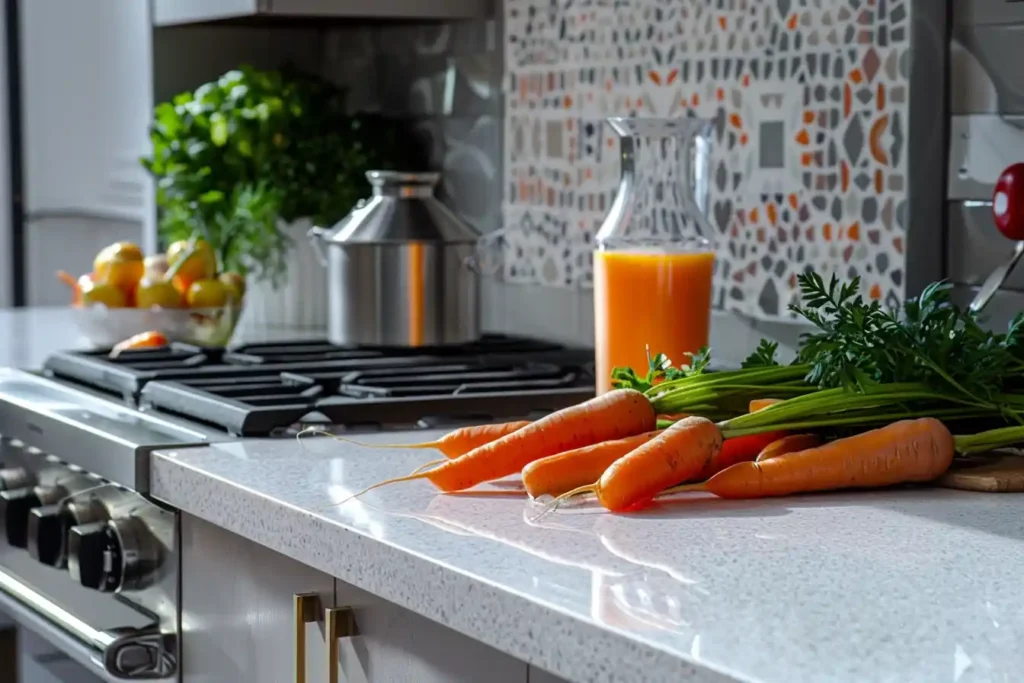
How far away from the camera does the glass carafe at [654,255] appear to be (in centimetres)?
155

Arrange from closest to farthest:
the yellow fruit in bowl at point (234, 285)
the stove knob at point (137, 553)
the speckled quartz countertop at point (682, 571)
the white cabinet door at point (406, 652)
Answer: the speckled quartz countertop at point (682, 571)
the white cabinet door at point (406, 652)
the stove knob at point (137, 553)
the yellow fruit in bowl at point (234, 285)

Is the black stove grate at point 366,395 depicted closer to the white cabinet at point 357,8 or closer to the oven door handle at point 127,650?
the oven door handle at point 127,650

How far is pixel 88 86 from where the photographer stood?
329 centimetres

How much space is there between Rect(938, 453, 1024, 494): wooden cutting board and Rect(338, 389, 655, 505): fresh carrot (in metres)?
0.24

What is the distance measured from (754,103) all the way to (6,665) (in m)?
1.12

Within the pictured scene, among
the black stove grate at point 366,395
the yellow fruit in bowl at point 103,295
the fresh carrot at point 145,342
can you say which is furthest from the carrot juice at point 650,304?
the yellow fruit in bowl at point 103,295

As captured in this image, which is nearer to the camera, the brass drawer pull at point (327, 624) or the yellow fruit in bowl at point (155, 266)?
the brass drawer pull at point (327, 624)

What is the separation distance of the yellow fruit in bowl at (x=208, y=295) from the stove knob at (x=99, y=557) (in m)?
0.74

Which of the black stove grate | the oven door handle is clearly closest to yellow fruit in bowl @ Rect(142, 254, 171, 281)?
the black stove grate

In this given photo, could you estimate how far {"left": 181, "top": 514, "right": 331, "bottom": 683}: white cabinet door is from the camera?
4.08 feet

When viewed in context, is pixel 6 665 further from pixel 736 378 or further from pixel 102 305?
pixel 736 378

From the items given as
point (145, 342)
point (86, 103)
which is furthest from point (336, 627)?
point (86, 103)

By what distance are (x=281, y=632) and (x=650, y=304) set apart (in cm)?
51

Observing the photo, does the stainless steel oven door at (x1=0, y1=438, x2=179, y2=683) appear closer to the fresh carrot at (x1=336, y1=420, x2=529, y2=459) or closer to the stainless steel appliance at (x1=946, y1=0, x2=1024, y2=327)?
the fresh carrot at (x1=336, y1=420, x2=529, y2=459)
